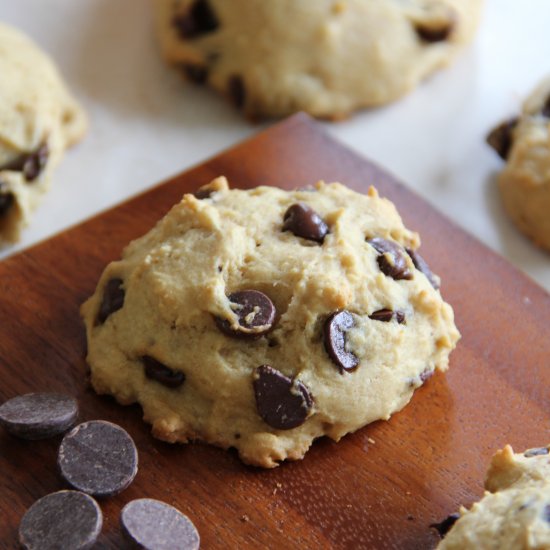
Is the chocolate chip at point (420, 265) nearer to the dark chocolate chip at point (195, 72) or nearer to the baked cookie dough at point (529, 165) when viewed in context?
the baked cookie dough at point (529, 165)

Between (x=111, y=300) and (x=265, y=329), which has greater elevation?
(x=265, y=329)

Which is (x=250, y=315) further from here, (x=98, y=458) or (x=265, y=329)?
(x=98, y=458)

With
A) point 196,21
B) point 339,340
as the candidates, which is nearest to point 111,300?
point 339,340

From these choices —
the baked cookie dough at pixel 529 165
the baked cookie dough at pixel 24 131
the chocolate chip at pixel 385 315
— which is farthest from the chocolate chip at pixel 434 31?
the chocolate chip at pixel 385 315

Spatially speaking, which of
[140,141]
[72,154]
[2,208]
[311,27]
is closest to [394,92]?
[311,27]

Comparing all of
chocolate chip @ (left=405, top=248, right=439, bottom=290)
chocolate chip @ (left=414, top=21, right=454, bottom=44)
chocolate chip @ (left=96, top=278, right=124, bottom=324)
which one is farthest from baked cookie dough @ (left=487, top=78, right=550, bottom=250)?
chocolate chip @ (left=96, top=278, right=124, bottom=324)

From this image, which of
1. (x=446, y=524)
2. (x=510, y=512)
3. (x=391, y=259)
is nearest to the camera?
(x=510, y=512)

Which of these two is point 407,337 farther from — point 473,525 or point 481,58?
point 481,58
